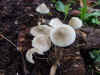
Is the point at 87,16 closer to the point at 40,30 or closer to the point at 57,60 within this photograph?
the point at 40,30

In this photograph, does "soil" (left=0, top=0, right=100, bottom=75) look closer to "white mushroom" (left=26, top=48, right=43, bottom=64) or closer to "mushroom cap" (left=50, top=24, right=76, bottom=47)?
"white mushroom" (left=26, top=48, right=43, bottom=64)

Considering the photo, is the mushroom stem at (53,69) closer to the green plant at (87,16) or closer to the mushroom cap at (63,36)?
the mushroom cap at (63,36)

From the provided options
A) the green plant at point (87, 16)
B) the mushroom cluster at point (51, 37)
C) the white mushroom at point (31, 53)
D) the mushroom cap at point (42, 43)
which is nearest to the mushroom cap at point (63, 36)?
the mushroom cluster at point (51, 37)

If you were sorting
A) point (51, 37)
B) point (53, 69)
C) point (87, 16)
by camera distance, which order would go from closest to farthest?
point (51, 37), point (53, 69), point (87, 16)

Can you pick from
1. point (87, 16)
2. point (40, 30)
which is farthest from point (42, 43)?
point (87, 16)

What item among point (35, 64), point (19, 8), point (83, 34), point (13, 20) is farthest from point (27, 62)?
point (19, 8)

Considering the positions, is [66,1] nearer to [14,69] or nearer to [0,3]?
[0,3]
